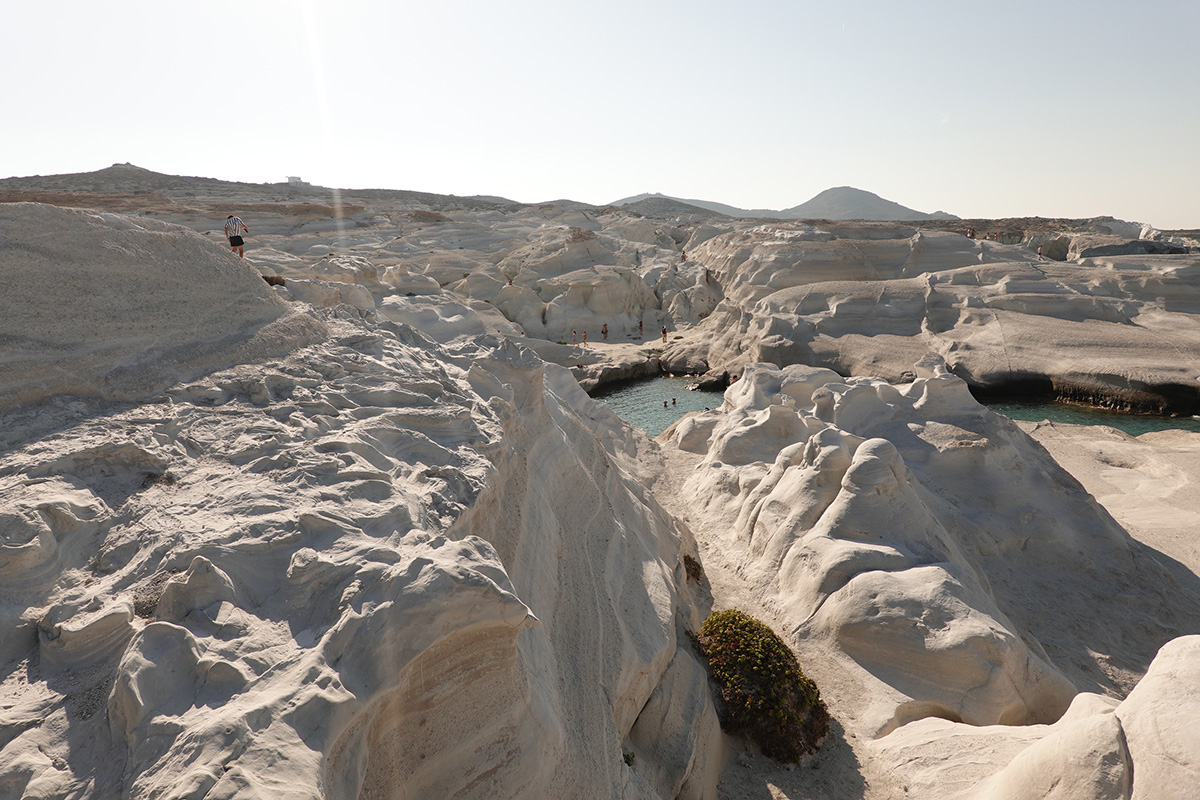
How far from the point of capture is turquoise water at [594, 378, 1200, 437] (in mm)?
29562

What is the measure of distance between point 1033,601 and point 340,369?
Result: 15.5m

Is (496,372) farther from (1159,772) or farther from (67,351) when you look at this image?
(1159,772)

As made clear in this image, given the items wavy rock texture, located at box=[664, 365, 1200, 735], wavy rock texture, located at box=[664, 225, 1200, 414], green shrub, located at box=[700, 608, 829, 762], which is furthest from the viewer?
wavy rock texture, located at box=[664, 225, 1200, 414]

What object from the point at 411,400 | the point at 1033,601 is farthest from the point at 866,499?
the point at 411,400

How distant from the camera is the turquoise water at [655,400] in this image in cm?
3291

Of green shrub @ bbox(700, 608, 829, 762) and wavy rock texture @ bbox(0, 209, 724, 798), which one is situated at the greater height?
wavy rock texture @ bbox(0, 209, 724, 798)

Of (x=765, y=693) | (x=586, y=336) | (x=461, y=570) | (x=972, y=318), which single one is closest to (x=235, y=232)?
(x=461, y=570)

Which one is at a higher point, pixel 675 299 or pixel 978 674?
pixel 675 299

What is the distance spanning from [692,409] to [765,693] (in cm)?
2513

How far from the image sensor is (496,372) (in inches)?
491

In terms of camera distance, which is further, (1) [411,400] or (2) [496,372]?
(2) [496,372]

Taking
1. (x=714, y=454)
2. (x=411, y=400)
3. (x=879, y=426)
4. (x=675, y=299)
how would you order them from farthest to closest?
1. (x=675, y=299)
2. (x=714, y=454)
3. (x=879, y=426)
4. (x=411, y=400)

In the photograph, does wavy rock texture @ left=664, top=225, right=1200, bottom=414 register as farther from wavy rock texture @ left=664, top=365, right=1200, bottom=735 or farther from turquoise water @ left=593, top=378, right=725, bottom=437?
wavy rock texture @ left=664, top=365, right=1200, bottom=735

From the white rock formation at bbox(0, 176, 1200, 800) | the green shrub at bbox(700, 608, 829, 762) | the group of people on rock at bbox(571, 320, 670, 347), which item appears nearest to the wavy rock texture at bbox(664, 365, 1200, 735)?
the white rock formation at bbox(0, 176, 1200, 800)
